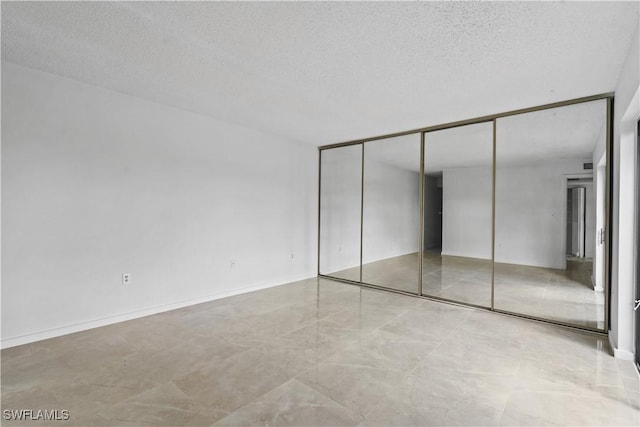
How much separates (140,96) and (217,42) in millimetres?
1792

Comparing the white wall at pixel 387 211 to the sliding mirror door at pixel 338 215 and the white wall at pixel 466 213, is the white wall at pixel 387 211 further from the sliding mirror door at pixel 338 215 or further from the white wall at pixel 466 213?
the white wall at pixel 466 213

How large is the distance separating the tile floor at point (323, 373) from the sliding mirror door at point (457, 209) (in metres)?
1.25

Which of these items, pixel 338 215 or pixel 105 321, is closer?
pixel 105 321

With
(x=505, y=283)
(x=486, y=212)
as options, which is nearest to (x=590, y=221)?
(x=486, y=212)

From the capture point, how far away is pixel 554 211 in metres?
3.93

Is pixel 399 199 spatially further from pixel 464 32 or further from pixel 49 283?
pixel 49 283

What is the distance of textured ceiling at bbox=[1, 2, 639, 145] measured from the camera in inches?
81.4

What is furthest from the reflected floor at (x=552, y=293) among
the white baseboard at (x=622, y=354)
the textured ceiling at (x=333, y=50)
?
the textured ceiling at (x=333, y=50)

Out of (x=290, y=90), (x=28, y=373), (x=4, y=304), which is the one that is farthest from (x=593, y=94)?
(x=4, y=304)

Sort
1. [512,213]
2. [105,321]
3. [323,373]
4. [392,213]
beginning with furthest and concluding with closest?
[392,213]
[512,213]
[105,321]
[323,373]

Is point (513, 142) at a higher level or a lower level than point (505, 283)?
higher

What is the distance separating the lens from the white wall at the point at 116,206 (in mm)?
2934

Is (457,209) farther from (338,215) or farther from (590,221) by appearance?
(338,215)

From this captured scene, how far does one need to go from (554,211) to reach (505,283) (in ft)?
4.95
